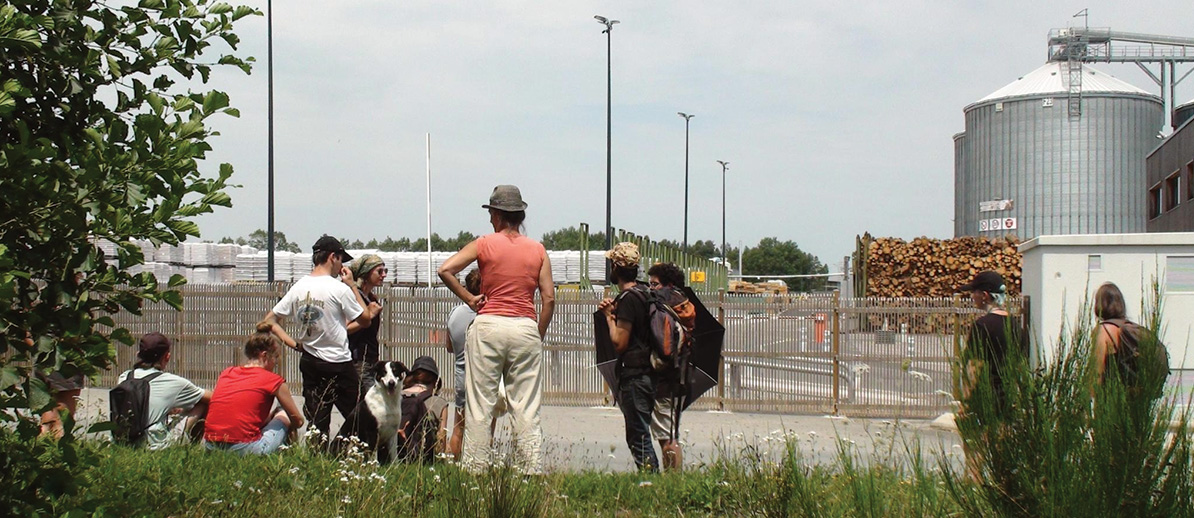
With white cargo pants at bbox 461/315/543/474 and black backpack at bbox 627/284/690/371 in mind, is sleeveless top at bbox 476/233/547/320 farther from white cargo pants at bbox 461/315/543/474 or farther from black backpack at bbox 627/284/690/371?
black backpack at bbox 627/284/690/371

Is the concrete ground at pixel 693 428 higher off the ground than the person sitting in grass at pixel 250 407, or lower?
lower

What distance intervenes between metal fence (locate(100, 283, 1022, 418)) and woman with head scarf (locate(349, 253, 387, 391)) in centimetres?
493

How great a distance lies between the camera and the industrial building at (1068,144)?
5041cm

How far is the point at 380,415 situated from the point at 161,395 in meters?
1.48

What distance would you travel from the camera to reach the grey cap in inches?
269

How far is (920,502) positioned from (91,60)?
10.0 ft

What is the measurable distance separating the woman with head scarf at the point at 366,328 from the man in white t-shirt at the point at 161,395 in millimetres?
1087

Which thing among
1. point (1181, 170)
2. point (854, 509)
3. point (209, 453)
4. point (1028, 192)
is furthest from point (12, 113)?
point (1028, 192)

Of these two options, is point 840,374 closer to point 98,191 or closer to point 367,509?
point 367,509

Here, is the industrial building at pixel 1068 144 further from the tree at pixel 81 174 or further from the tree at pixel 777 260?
the tree at pixel 777 260

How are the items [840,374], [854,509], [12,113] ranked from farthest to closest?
[840,374] < [854,509] < [12,113]

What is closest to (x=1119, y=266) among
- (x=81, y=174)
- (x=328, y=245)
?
(x=328, y=245)

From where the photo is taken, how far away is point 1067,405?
11.0ft

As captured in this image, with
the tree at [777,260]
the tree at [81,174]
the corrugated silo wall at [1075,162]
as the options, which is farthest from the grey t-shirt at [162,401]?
the tree at [777,260]
